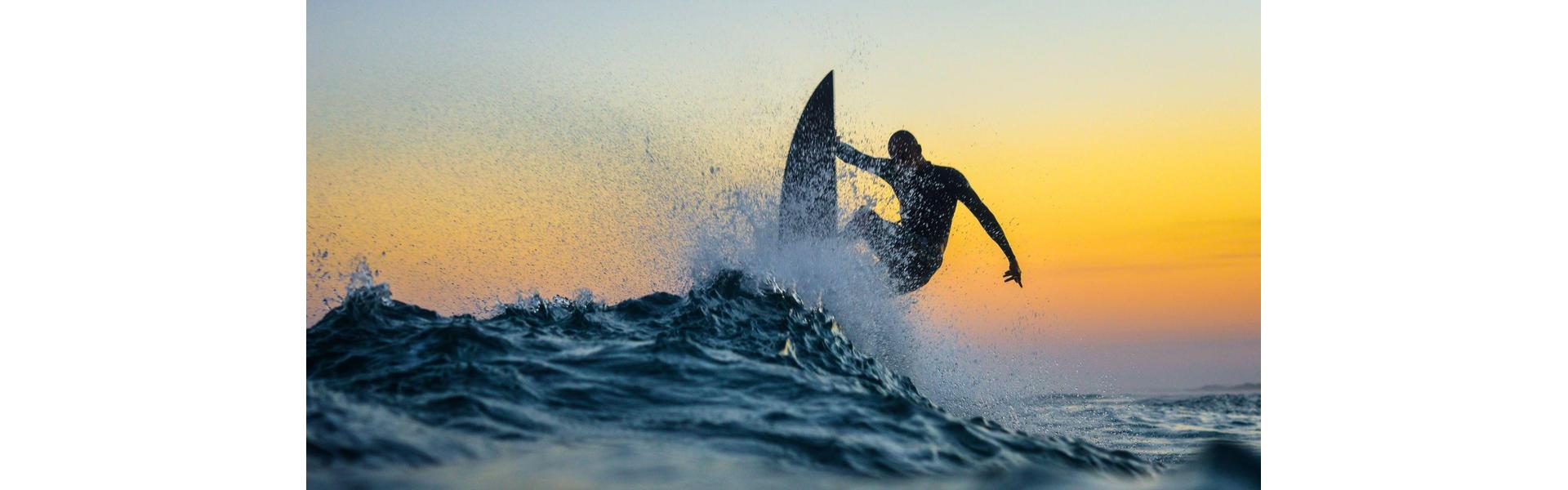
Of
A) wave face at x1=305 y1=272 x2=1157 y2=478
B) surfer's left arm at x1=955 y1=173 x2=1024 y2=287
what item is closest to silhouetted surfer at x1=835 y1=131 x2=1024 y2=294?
surfer's left arm at x1=955 y1=173 x2=1024 y2=287

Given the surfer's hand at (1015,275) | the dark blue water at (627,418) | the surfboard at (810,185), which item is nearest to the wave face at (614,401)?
the dark blue water at (627,418)

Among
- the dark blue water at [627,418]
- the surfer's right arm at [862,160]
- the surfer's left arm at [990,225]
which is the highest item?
the surfer's right arm at [862,160]

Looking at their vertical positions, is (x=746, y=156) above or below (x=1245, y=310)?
above

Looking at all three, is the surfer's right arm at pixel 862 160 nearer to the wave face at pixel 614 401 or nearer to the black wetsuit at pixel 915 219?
the black wetsuit at pixel 915 219

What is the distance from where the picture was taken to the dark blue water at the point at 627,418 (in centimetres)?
383

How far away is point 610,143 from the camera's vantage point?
5406 mm

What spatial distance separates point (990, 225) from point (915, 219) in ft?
1.41

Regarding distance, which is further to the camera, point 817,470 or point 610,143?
point 610,143

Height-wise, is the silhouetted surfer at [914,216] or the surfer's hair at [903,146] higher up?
the surfer's hair at [903,146]

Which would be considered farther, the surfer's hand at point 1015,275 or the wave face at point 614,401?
the surfer's hand at point 1015,275
